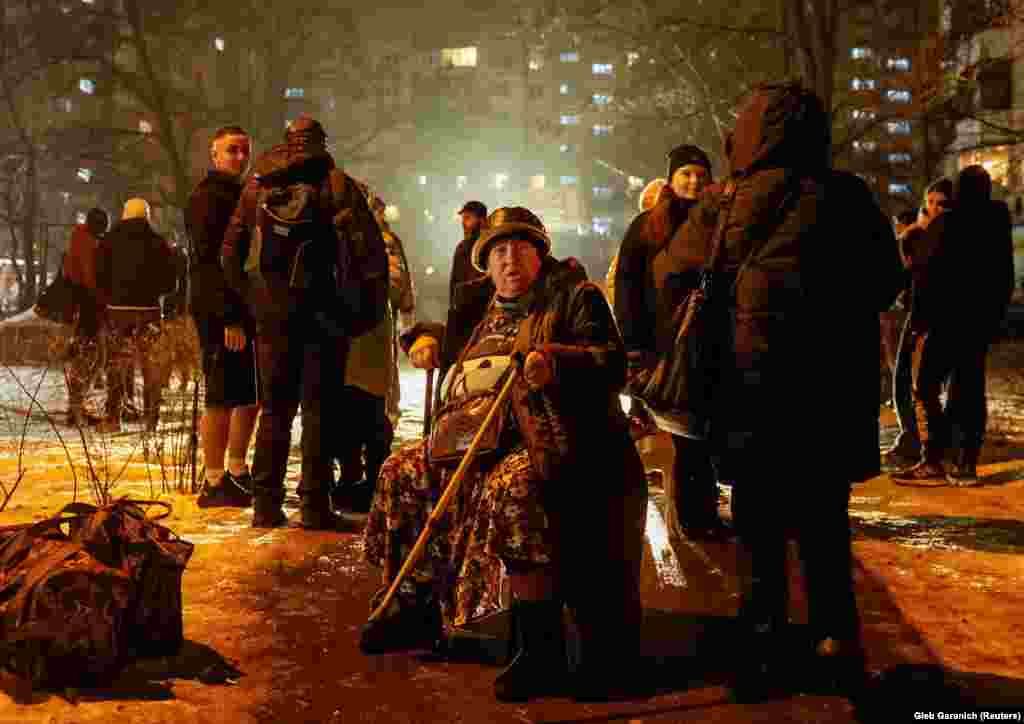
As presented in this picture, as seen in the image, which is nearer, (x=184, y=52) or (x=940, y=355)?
(x=940, y=355)

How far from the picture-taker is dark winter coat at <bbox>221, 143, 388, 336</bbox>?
6172mm

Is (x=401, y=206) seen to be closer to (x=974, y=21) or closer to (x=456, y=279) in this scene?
(x=974, y=21)

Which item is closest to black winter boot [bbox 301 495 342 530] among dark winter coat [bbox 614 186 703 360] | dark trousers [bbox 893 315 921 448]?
dark winter coat [bbox 614 186 703 360]

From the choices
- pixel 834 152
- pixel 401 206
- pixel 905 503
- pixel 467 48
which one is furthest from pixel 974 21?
pixel 467 48

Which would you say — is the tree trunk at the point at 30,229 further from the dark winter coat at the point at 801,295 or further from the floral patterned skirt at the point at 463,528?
the dark winter coat at the point at 801,295

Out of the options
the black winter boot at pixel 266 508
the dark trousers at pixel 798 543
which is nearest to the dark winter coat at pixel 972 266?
the dark trousers at pixel 798 543

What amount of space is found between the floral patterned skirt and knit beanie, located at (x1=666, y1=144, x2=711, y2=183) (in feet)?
8.91

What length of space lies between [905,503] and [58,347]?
769 cm

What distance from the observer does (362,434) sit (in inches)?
291

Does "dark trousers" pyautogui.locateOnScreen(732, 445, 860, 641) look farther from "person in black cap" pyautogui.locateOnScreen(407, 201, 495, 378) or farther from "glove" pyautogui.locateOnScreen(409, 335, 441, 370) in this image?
"glove" pyautogui.locateOnScreen(409, 335, 441, 370)

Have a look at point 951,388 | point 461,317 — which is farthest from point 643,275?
point 951,388

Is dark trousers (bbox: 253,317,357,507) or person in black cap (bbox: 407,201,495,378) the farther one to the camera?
dark trousers (bbox: 253,317,357,507)

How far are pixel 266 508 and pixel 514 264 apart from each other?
2.91 meters

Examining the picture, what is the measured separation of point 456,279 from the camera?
373 inches
